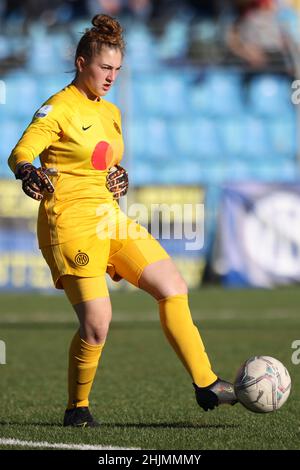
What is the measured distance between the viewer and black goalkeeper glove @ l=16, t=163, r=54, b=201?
183 inches

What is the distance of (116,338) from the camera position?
10117 mm

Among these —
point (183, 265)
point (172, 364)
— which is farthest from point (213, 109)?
point (172, 364)

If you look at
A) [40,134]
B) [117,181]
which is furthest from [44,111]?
[117,181]

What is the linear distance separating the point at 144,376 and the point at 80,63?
2.96 meters

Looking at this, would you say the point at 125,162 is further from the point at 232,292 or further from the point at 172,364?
the point at 172,364

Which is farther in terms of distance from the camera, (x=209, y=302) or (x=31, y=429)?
(x=209, y=302)

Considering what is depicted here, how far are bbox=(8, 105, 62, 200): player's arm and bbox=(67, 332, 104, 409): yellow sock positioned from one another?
0.83 meters

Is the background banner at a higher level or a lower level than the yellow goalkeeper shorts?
lower

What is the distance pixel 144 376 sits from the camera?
24.2ft

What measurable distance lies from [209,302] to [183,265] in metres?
3.02
